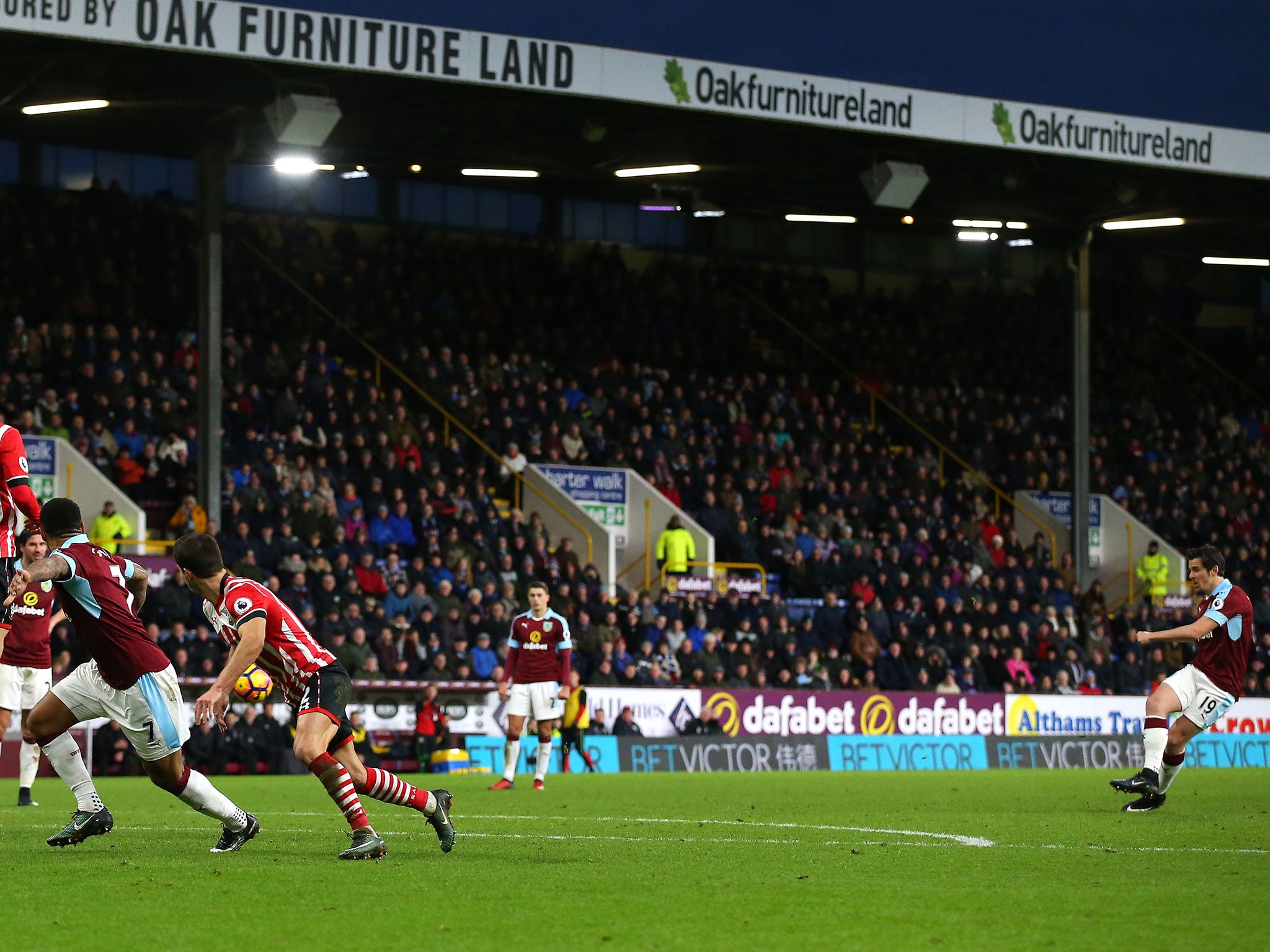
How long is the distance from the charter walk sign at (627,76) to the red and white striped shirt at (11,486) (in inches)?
565

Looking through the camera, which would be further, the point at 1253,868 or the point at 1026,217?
the point at 1026,217

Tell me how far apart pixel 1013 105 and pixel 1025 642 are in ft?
31.7

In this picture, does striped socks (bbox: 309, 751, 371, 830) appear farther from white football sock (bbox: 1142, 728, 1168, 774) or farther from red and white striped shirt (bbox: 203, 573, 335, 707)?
white football sock (bbox: 1142, 728, 1168, 774)

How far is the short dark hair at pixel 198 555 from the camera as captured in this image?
10.4m

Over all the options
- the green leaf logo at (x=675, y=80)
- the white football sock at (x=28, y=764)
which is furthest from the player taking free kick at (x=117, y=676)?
the green leaf logo at (x=675, y=80)

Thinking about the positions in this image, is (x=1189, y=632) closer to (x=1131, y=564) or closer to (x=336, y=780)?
(x=336, y=780)

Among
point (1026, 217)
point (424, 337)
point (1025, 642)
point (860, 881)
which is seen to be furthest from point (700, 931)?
point (1026, 217)

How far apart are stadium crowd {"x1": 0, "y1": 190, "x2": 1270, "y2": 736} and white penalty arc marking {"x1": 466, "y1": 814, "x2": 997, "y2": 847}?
11.1 m

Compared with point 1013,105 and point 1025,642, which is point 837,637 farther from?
point 1013,105

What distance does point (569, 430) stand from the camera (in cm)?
3691

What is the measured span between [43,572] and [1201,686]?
31.5 feet

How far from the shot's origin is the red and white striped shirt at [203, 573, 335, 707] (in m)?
10.5

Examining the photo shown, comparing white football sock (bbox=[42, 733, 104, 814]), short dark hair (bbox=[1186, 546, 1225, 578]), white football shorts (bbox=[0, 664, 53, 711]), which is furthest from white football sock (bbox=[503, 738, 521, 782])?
white football sock (bbox=[42, 733, 104, 814])

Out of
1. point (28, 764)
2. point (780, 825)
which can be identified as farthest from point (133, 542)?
point (780, 825)
